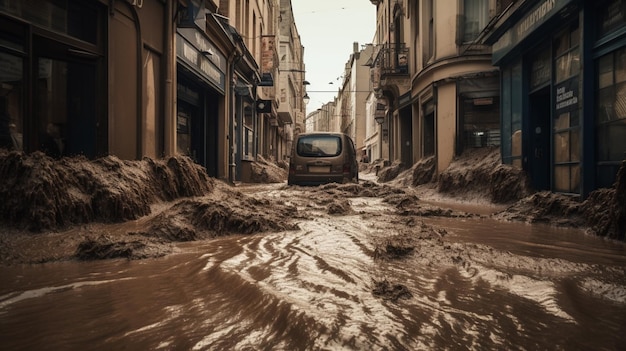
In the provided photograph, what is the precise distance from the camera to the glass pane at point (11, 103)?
14.4ft

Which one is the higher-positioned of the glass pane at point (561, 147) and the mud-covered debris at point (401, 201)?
the glass pane at point (561, 147)

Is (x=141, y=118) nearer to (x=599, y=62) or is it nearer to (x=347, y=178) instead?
(x=347, y=178)

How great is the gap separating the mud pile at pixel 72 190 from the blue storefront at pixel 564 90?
6.34 meters

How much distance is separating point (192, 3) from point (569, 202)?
7.88 metres

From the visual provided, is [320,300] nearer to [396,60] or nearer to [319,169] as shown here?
[319,169]

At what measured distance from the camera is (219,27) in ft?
36.0

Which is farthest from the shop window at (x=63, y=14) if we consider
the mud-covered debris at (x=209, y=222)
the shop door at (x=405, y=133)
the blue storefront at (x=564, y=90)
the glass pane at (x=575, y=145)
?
the shop door at (x=405, y=133)

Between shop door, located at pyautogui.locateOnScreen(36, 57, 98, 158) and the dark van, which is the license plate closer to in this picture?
the dark van

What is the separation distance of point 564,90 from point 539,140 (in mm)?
1889

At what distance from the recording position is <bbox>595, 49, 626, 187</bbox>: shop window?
5242 mm

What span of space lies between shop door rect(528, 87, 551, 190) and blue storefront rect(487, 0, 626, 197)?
0.02m

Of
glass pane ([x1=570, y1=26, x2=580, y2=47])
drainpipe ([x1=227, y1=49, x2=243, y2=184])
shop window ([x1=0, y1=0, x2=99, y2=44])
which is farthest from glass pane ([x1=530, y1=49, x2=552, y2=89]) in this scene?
drainpipe ([x1=227, y1=49, x2=243, y2=184])

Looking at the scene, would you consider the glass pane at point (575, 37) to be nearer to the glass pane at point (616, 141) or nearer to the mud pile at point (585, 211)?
the glass pane at point (616, 141)

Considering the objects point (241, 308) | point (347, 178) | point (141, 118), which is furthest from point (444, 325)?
point (347, 178)
